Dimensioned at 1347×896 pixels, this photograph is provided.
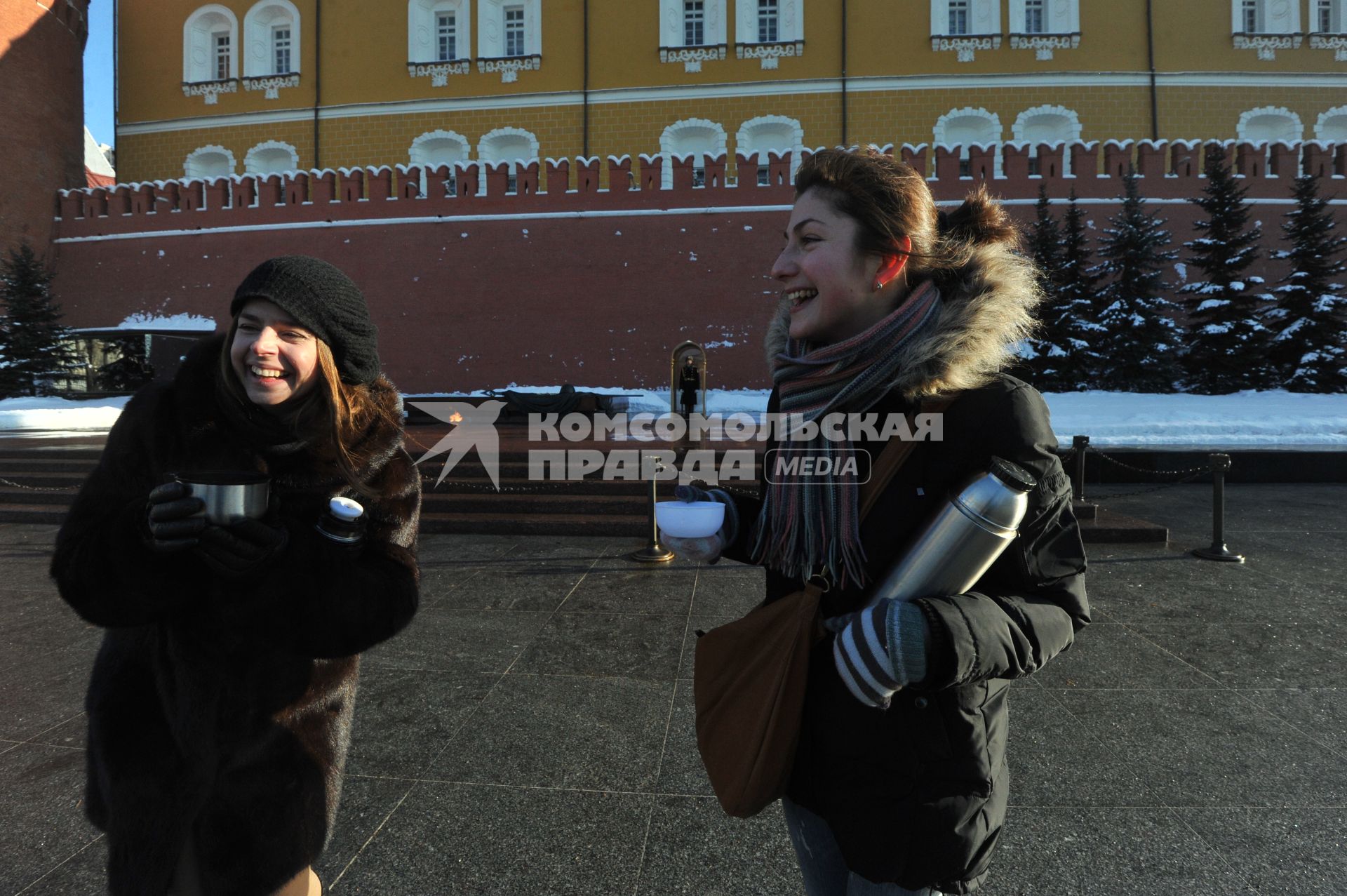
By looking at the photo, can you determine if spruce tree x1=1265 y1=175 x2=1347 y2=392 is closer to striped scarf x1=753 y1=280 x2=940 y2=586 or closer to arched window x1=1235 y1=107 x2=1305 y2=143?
arched window x1=1235 y1=107 x2=1305 y2=143

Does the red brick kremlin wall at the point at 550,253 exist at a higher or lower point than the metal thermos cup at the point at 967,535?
higher

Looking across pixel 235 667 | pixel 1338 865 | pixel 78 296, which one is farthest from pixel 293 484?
pixel 78 296

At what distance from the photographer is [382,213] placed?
688 inches

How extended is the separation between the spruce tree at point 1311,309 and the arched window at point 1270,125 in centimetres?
669

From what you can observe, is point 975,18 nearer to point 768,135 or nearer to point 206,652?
point 768,135

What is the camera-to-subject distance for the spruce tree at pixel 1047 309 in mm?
14625

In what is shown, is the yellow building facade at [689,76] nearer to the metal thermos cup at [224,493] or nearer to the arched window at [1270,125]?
the arched window at [1270,125]

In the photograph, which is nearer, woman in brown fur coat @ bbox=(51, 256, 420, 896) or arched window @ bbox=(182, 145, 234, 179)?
woman in brown fur coat @ bbox=(51, 256, 420, 896)

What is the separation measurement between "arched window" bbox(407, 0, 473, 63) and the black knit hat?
24.3 meters

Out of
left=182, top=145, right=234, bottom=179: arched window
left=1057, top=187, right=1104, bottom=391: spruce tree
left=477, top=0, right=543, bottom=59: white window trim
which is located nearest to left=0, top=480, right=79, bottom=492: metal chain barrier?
left=1057, top=187, right=1104, bottom=391: spruce tree

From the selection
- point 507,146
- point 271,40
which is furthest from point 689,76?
point 271,40

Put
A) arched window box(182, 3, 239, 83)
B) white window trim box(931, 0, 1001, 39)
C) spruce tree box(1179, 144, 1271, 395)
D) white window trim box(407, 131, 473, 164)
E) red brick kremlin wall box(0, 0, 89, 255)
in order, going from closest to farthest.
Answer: spruce tree box(1179, 144, 1271, 395)
red brick kremlin wall box(0, 0, 89, 255)
white window trim box(931, 0, 1001, 39)
white window trim box(407, 131, 473, 164)
arched window box(182, 3, 239, 83)

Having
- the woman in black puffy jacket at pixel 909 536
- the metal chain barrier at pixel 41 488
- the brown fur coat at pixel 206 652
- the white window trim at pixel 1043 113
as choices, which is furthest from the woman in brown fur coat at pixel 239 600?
the white window trim at pixel 1043 113

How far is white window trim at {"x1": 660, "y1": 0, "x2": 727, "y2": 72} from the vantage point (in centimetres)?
2134
